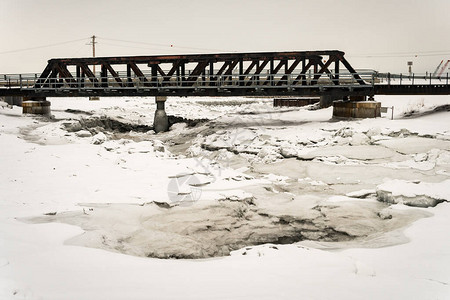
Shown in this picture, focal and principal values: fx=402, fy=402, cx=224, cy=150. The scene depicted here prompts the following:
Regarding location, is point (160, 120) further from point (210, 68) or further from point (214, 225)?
point (214, 225)

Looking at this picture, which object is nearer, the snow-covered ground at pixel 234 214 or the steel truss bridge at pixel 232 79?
the snow-covered ground at pixel 234 214

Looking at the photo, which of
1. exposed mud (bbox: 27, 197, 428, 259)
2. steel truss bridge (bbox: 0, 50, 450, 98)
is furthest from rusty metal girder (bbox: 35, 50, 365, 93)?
exposed mud (bbox: 27, 197, 428, 259)

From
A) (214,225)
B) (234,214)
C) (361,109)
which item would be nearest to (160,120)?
(361,109)

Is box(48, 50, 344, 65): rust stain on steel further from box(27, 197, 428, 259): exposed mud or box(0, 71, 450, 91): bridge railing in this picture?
box(27, 197, 428, 259): exposed mud

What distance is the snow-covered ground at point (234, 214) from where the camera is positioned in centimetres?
554

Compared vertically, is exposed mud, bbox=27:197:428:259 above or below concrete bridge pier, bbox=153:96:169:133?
below

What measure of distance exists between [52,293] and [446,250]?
6655 millimetres

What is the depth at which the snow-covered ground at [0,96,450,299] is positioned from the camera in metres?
5.54

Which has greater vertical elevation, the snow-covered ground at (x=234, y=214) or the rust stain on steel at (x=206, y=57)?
the rust stain on steel at (x=206, y=57)

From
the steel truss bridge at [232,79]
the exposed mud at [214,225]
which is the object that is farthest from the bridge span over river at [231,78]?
the exposed mud at [214,225]

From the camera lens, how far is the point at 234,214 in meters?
10.8

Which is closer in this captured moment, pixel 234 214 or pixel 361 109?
pixel 234 214

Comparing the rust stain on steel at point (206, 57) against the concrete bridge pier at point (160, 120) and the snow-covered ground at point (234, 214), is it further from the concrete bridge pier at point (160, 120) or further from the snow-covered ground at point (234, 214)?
→ the snow-covered ground at point (234, 214)

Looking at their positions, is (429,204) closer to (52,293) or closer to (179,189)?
(179,189)
